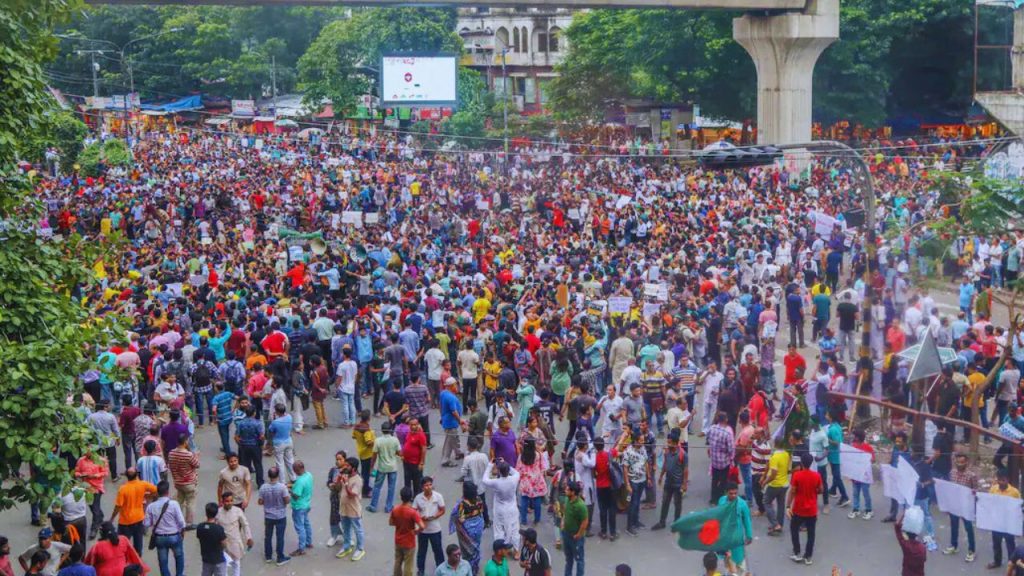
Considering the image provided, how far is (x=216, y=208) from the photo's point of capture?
113ft

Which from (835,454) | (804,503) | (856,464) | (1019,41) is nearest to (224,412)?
(804,503)

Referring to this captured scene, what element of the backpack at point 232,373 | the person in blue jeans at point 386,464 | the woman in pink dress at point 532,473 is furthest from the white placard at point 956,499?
the backpack at point 232,373

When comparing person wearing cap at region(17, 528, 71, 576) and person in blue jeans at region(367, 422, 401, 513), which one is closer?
person wearing cap at region(17, 528, 71, 576)

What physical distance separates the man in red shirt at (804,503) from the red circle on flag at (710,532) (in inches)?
45.6

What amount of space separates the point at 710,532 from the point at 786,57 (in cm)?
2982

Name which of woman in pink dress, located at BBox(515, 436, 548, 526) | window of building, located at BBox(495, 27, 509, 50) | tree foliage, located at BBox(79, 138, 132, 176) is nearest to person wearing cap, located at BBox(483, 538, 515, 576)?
woman in pink dress, located at BBox(515, 436, 548, 526)

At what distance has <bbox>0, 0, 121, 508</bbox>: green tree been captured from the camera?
9297mm

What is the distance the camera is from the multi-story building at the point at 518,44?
75.4 metres

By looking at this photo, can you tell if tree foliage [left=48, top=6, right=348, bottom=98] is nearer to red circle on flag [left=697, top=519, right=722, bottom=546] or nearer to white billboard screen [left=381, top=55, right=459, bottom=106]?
white billboard screen [left=381, top=55, right=459, bottom=106]

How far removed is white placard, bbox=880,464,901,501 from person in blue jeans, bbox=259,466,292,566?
6222mm

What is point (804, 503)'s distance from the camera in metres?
12.6

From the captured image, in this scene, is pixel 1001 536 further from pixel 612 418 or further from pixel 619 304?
pixel 619 304

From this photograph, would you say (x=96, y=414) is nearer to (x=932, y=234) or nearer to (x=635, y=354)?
(x=635, y=354)

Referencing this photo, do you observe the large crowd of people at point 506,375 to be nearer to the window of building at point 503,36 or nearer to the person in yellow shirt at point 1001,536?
the person in yellow shirt at point 1001,536
